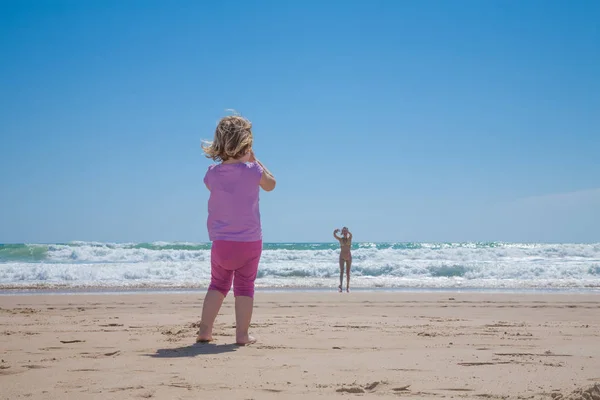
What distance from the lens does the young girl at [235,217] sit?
431 centimetres

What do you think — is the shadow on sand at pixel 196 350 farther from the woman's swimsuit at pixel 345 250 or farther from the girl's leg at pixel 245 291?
the woman's swimsuit at pixel 345 250

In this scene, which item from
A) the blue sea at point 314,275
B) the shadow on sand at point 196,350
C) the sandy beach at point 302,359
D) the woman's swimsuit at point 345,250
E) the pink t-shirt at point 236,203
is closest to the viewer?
the sandy beach at point 302,359

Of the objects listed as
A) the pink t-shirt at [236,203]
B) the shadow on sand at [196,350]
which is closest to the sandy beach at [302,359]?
the shadow on sand at [196,350]

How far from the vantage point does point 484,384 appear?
9.78 ft

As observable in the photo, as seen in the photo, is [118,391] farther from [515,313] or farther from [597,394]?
[515,313]

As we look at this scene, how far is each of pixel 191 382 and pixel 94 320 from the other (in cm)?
386

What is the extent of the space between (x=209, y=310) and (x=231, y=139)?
140 cm

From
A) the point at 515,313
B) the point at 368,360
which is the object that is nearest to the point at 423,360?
the point at 368,360

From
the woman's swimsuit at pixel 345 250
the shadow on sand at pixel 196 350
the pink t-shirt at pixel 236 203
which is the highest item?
the pink t-shirt at pixel 236 203

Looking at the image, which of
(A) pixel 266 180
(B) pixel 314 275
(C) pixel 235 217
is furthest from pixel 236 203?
(B) pixel 314 275

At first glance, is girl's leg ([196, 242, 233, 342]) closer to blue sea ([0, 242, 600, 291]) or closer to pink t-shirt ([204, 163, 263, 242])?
pink t-shirt ([204, 163, 263, 242])

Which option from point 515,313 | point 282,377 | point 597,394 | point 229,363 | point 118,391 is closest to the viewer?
point 597,394

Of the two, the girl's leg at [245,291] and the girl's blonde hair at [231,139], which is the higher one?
the girl's blonde hair at [231,139]

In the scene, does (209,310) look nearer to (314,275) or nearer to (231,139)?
(231,139)
